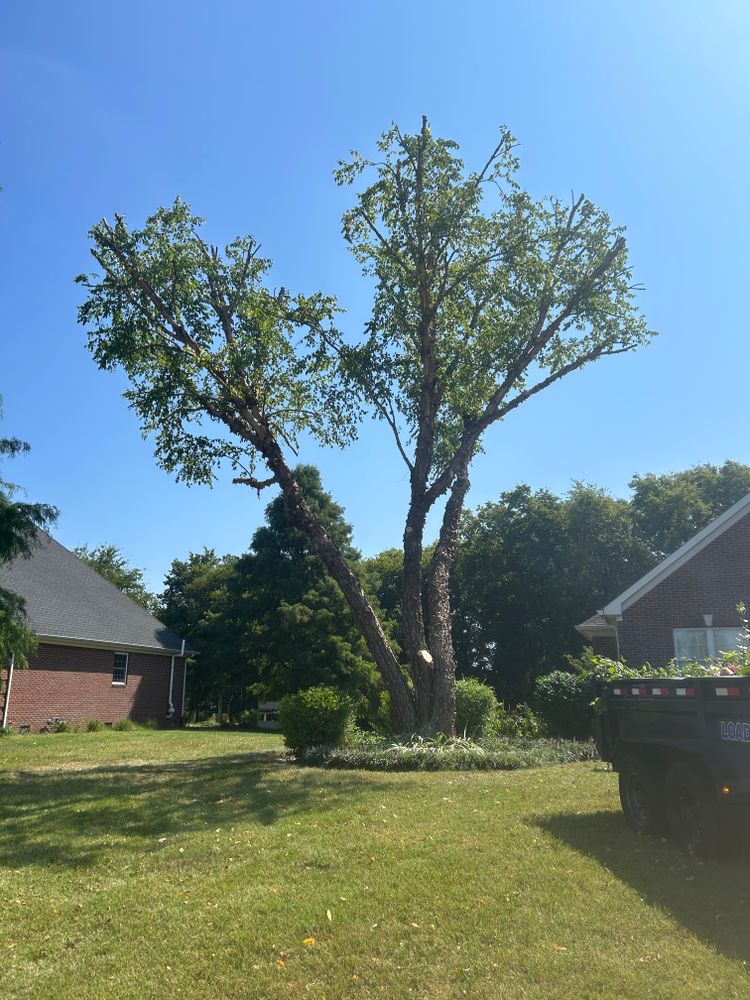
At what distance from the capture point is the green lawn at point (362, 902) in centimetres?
400

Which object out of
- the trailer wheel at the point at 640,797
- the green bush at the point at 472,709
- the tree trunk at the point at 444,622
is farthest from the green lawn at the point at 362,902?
the green bush at the point at 472,709

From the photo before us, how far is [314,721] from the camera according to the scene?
13.4 metres

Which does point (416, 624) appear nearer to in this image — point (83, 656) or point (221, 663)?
point (83, 656)

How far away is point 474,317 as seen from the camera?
16969 mm

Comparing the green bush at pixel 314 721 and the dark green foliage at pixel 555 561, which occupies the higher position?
the dark green foliage at pixel 555 561

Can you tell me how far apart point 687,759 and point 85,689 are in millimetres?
23254

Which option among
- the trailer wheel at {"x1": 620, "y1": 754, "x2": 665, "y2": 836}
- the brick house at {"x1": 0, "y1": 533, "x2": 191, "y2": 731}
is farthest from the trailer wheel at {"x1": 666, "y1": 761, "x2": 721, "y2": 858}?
the brick house at {"x1": 0, "y1": 533, "x2": 191, "y2": 731}

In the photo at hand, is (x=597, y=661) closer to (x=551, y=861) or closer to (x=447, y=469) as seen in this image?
(x=551, y=861)

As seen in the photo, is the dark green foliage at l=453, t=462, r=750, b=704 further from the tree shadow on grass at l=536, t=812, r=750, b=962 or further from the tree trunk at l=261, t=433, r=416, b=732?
the tree shadow on grass at l=536, t=812, r=750, b=962

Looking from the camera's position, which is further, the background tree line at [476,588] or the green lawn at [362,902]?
the background tree line at [476,588]

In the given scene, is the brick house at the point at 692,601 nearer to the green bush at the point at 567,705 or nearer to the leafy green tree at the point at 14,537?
the green bush at the point at 567,705

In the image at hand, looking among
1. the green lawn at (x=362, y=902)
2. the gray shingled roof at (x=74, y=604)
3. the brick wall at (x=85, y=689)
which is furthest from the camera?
the gray shingled roof at (x=74, y=604)

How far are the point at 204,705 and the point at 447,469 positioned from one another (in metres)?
25.7

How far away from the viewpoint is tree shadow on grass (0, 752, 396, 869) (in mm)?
7031
